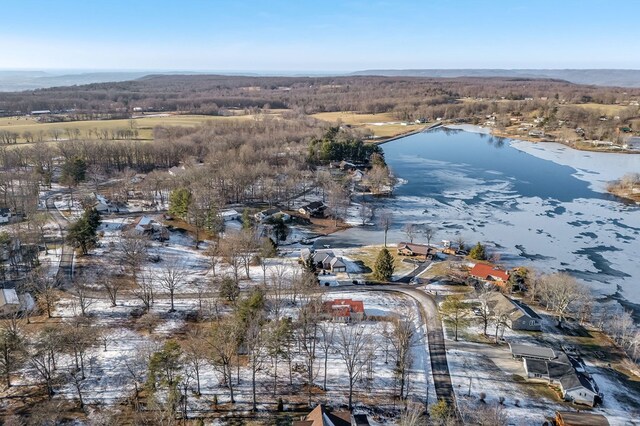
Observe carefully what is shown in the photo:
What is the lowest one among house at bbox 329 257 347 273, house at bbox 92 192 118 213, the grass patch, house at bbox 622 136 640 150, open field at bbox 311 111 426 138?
the grass patch

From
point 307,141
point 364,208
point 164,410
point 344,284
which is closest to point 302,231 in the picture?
point 364,208

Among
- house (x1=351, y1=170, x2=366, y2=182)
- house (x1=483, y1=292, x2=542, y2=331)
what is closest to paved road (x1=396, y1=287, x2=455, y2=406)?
house (x1=483, y1=292, x2=542, y2=331)

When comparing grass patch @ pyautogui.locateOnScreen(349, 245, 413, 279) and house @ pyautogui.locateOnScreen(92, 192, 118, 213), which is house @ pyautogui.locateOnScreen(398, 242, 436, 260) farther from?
house @ pyautogui.locateOnScreen(92, 192, 118, 213)

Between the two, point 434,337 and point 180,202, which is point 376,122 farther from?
point 434,337

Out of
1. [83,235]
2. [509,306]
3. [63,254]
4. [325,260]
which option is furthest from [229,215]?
[509,306]

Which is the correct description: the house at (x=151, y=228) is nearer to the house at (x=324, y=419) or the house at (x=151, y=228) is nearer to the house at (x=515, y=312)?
the house at (x=324, y=419)
